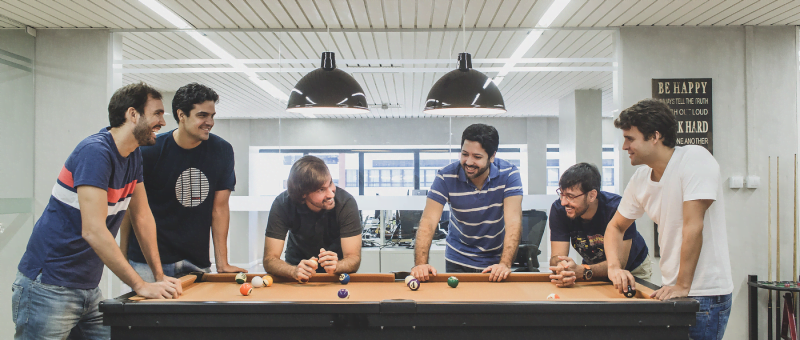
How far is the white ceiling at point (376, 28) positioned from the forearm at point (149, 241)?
1865mm

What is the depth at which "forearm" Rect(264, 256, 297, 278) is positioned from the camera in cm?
217

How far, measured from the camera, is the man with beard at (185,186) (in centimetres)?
227

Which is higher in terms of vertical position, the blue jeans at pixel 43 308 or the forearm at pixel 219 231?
the forearm at pixel 219 231

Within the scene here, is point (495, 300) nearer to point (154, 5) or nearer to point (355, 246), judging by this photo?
point (355, 246)

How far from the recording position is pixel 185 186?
2330mm

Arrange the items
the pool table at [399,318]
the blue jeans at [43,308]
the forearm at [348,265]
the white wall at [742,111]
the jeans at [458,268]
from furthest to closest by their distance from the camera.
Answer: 1. the white wall at [742,111]
2. the jeans at [458,268]
3. the forearm at [348,265]
4. the blue jeans at [43,308]
5. the pool table at [399,318]

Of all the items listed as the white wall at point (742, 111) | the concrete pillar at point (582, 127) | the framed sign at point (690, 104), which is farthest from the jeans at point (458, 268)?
the concrete pillar at point (582, 127)

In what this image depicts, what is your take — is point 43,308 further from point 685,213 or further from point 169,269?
point 685,213

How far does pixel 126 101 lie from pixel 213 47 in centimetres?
258

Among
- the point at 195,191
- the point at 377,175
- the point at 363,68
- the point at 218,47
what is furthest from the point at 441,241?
the point at 195,191

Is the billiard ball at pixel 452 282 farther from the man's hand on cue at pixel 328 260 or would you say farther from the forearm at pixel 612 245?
the forearm at pixel 612 245

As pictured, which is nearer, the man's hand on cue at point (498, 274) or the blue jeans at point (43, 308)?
the blue jeans at point (43, 308)

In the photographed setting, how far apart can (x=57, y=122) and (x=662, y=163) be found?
454cm

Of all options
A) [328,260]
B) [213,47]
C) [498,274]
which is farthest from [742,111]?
[213,47]
